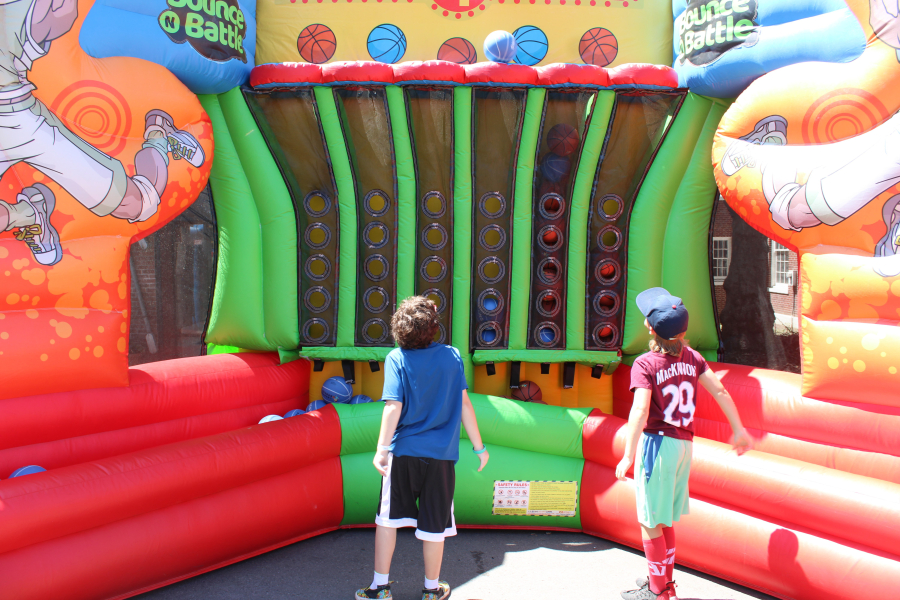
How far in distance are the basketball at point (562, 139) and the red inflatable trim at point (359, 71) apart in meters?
0.85

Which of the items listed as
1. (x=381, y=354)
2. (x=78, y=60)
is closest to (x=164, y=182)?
(x=78, y=60)

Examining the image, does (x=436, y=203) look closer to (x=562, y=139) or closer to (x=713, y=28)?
(x=562, y=139)

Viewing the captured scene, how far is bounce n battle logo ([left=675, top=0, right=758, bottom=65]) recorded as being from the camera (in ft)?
9.74

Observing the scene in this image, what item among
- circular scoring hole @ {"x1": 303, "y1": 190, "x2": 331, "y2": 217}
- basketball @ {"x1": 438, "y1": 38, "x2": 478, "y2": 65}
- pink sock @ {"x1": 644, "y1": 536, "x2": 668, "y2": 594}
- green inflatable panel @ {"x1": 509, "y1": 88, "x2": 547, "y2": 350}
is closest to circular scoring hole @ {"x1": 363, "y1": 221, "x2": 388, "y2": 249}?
circular scoring hole @ {"x1": 303, "y1": 190, "x2": 331, "y2": 217}

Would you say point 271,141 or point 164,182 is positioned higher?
point 271,141

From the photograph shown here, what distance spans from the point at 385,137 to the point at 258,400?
1484 millimetres

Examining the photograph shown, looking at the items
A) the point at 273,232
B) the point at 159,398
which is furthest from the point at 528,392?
the point at 159,398

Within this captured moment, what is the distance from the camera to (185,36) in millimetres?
2969

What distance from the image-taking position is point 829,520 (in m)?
2.29

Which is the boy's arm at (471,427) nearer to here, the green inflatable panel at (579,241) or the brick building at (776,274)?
the green inflatable panel at (579,241)

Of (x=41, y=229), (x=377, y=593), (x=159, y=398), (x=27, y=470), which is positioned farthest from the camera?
(x=159, y=398)

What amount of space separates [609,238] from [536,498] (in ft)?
4.54

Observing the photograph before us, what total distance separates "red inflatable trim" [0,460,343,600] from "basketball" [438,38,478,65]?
2.11 metres

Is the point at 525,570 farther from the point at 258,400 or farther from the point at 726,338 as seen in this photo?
the point at 726,338
